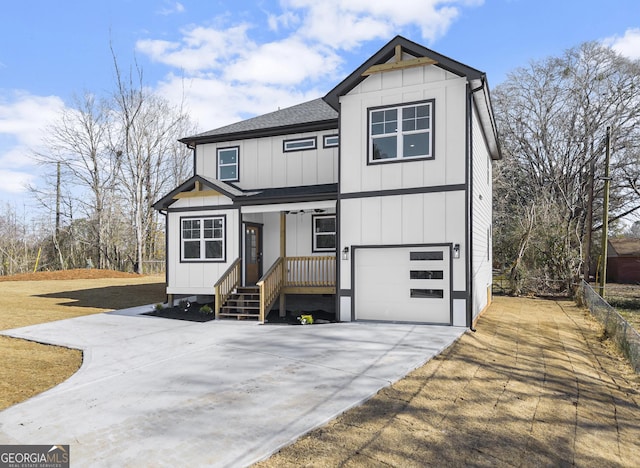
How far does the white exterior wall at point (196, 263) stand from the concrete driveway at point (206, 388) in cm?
303

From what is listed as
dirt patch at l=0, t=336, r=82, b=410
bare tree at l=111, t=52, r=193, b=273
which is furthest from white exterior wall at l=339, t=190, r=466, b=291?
bare tree at l=111, t=52, r=193, b=273

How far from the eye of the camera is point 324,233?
12.5 meters

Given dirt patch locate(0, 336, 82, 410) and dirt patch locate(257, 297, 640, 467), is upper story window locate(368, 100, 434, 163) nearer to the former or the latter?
dirt patch locate(257, 297, 640, 467)

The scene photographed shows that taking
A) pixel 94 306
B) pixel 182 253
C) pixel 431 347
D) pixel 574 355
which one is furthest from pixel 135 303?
pixel 574 355

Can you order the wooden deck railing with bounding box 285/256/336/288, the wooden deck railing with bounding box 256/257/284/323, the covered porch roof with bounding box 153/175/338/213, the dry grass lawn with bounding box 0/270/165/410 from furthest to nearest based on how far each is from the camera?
the wooden deck railing with bounding box 285/256/336/288, the covered porch roof with bounding box 153/175/338/213, the wooden deck railing with bounding box 256/257/284/323, the dry grass lawn with bounding box 0/270/165/410

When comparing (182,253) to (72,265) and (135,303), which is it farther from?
(72,265)

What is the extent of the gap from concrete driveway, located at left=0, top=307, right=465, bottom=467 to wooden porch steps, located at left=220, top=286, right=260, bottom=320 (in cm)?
170

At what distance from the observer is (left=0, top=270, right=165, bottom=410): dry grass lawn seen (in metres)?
6.00

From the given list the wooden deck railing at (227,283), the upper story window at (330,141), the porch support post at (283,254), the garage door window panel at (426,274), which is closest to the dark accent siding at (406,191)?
the garage door window panel at (426,274)

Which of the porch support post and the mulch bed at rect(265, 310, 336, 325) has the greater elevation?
the porch support post

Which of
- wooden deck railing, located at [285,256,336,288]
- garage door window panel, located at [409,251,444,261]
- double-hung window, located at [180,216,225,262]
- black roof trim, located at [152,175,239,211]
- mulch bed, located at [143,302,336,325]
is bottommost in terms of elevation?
mulch bed, located at [143,302,336,325]

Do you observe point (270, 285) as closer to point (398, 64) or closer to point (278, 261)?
point (278, 261)

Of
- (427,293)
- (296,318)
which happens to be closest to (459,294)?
(427,293)

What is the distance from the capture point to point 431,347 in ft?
24.5
